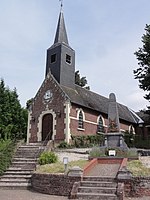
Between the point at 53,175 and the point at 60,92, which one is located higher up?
the point at 60,92

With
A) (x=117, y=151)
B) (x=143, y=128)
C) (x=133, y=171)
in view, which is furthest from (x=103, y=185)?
(x=143, y=128)

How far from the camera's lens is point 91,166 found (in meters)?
14.3

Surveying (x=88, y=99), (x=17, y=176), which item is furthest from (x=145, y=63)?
(x=17, y=176)

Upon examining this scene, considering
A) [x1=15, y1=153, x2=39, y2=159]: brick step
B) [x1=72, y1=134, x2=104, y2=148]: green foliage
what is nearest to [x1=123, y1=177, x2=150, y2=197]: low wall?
[x1=15, y1=153, x2=39, y2=159]: brick step

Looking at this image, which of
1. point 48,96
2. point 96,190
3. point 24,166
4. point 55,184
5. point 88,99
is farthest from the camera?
point 88,99

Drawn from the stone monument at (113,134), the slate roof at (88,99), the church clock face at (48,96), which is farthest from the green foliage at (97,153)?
the church clock face at (48,96)

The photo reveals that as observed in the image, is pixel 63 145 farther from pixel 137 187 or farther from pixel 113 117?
pixel 137 187

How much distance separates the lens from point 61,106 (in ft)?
88.5

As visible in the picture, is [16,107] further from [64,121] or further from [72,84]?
[64,121]

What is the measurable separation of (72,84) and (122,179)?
1978 centimetres

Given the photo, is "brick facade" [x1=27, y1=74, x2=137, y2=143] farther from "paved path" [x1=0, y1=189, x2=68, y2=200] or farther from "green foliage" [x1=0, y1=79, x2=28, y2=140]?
"paved path" [x1=0, y1=189, x2=68, y2=200]

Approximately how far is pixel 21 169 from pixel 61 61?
15.6 meters

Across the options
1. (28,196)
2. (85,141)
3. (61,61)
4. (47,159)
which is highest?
(61,61)

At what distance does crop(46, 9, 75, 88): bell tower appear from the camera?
94.7 feet
